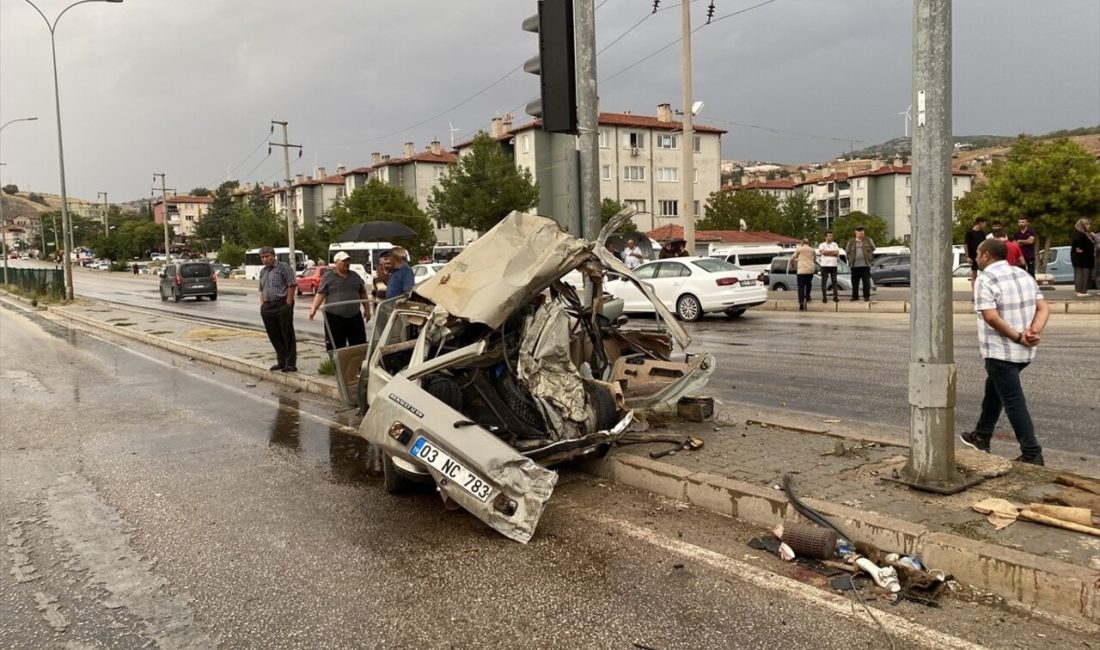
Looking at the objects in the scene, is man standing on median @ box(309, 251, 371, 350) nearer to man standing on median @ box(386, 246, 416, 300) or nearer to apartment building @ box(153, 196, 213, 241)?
man standing on median @ box(386, 246, 416, 300)

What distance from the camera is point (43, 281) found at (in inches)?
1467

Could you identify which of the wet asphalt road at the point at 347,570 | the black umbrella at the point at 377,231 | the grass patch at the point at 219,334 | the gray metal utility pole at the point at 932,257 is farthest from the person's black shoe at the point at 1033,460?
the grass patch at the point at 219,334

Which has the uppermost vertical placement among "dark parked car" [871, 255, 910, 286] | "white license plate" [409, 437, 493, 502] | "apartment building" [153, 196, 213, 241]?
"apartment building" [153, 196, 213, 241]

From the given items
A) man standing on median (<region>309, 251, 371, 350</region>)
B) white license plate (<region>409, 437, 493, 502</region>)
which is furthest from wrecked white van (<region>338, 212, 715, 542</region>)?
man standing on median (<region>309, 251, 371, 350</region>)

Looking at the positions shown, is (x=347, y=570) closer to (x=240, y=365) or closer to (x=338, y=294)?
(x=338, y=294)

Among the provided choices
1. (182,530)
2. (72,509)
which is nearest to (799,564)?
(182,530)

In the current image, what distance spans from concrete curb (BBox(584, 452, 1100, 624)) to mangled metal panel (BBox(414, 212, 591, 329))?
149 centimetres

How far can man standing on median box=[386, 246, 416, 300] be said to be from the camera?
9.65m

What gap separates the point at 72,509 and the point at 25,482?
107 centimetres

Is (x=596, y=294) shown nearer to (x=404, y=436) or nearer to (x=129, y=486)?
(x=404, y=436)

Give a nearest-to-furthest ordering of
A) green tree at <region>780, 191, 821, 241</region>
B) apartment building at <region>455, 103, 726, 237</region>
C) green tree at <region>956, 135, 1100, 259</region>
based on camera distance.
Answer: green tree at <region>956, 135, 1100, 259</region> → apartment building at <region>455, 103, 726, 237</region> → green tree at <region>780, 191, 821, 241</region>

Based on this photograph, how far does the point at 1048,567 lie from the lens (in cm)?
366

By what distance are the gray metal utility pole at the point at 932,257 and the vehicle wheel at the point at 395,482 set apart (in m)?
3.28

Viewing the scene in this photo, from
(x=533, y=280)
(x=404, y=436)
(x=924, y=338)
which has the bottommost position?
(x=404, y=436)
